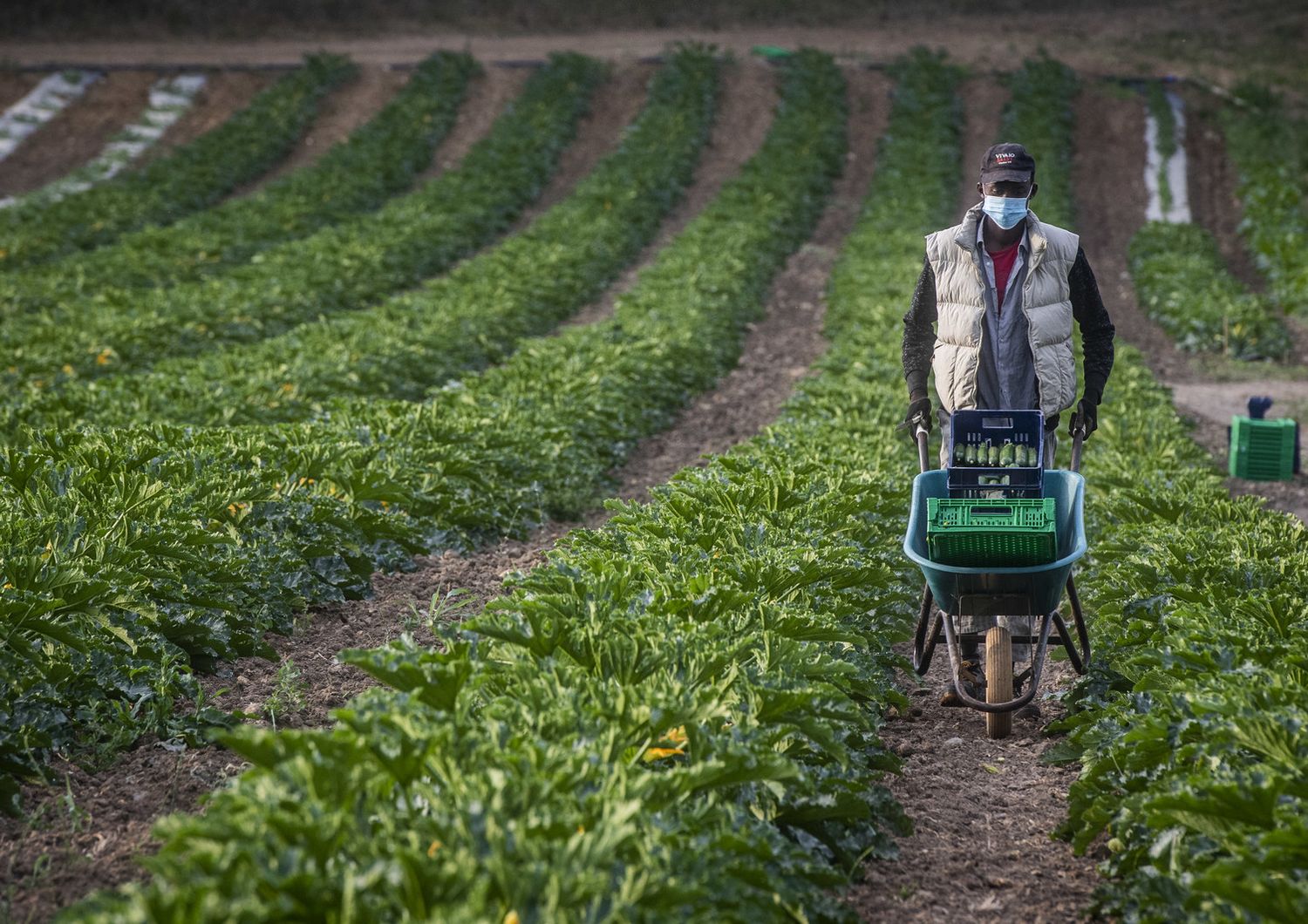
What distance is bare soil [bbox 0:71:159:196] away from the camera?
25406 millimetres

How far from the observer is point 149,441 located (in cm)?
733

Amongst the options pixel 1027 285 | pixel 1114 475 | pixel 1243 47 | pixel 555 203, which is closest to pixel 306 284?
pixel 555 203


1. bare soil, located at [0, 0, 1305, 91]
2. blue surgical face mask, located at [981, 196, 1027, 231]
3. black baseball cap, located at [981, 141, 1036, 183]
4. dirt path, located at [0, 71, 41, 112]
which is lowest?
blue surgical face mask, located at [981, 196, 1027, 231]

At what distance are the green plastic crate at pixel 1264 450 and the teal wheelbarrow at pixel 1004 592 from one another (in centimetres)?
539

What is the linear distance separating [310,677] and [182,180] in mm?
20186

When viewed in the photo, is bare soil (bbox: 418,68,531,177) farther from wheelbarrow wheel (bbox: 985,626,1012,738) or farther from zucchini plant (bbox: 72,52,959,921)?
wheelbarrow wheel (bbox: 985,626,1012,738)

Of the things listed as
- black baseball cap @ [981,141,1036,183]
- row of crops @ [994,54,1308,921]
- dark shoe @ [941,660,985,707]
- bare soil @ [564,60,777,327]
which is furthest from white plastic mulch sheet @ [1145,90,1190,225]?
dark shoe @ [941,660,985,707]

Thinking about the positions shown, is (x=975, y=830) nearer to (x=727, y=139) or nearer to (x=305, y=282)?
(x=305, y=282)

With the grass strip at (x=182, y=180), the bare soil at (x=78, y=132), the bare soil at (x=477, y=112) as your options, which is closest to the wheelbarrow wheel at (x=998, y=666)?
the grass strip at (x=182, y=180)

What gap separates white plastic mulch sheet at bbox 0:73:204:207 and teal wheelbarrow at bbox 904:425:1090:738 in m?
20.6

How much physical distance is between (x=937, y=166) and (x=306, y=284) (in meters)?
14.0

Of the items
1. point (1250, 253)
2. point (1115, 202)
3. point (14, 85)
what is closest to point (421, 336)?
point (1250, 253)

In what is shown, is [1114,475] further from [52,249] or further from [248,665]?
[52,249]

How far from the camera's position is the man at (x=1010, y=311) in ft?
18.2
